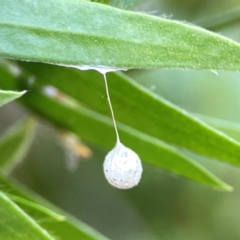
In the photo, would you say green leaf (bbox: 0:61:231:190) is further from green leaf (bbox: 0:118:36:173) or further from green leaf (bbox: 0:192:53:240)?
green leaf (bbox: 0:192:53:240)

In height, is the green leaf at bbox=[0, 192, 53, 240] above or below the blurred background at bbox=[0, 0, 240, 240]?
below

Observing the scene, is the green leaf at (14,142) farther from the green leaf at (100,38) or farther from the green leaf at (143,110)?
the green leaf at (100,38)

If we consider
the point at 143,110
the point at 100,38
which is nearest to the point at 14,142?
the point at 143,110

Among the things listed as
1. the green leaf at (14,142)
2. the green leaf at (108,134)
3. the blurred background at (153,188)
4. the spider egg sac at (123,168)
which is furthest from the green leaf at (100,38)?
the blurred background at (153,188)

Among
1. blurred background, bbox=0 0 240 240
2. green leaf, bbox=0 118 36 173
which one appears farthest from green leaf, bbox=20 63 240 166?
blurred background, bbox=0 0 240 240

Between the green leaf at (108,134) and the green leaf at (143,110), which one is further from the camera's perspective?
the green leaf at (108,134)
